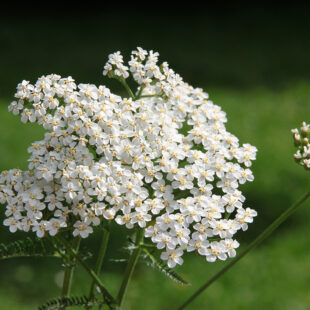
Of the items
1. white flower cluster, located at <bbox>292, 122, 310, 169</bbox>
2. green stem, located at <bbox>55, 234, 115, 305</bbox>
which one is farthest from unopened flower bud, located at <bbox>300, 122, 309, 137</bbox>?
green stem, located at <bbox>55, 234, 115, 305</bbox>

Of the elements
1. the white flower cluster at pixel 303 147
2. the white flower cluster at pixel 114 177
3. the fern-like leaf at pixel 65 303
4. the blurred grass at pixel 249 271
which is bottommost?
the fern-like leaf at pixel 65 303

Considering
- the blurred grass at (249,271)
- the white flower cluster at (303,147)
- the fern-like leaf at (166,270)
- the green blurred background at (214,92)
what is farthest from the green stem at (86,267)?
the blurred grass at (249,271)

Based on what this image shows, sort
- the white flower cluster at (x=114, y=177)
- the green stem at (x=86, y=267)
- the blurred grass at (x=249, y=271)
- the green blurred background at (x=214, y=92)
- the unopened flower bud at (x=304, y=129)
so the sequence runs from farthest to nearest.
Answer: the green blurred background at (x=214, y=92) → the blurred grass at (x=249, y=271) → the unopened flower bud at (x=304, y=129) → the green stem at (x=86, y=267) → the white flower cluster at (x=114, y=177)

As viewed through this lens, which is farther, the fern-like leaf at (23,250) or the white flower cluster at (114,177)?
the fern-like leaf at (23,250)

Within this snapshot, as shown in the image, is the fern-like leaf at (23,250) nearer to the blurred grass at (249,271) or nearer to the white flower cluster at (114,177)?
the white flower cluster at (114,177)

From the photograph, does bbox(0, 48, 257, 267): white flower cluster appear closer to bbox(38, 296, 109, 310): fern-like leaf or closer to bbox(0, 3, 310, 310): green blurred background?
bbox(38, 296, 109, 310): fern-like leaf

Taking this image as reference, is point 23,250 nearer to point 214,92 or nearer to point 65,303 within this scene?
point 65,303

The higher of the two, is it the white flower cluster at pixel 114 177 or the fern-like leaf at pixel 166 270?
the white flower cluster at pixel 114 177

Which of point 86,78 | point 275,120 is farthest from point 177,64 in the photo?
point 275,120

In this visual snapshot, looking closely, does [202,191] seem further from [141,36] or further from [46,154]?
[141,36]
